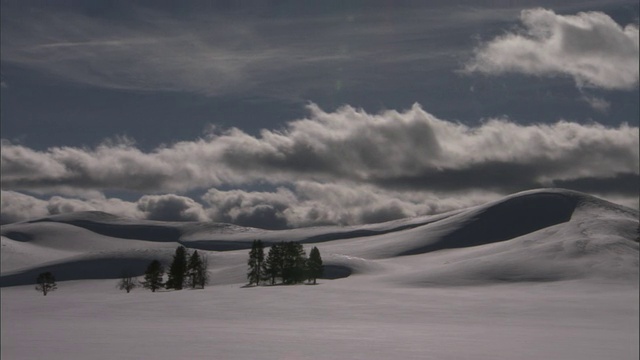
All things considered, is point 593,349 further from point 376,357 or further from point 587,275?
point 587,275

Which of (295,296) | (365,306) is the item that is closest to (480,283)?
(295,296)

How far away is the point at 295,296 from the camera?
73000mm

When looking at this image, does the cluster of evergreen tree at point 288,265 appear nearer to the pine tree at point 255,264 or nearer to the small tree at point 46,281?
the pine tree at point 255,264

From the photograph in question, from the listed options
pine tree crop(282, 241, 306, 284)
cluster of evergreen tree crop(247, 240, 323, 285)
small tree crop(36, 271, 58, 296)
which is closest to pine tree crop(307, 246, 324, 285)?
cluster of evergreen tree crop(247, 240, 323, 285)

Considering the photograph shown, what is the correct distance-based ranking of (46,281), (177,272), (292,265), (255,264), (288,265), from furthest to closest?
(46,281) → (255,264) → (177,272) → (288,265) → (292,265)

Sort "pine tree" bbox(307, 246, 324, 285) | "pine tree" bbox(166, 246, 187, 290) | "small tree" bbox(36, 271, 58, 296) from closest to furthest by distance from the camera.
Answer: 1. "pine tree" bbox(166, 246, 187, 290)
2. "pine tree" bbox(307, 246, 324, 285)
3. "small tree" bbox(36, 271, 58, 296)

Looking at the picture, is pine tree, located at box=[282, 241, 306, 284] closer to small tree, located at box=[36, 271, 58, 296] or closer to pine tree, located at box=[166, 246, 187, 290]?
pine tree, located at box=[166, 246, 187, 290]

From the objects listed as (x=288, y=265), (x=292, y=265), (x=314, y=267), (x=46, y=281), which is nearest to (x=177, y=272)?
(x=288, y=265)

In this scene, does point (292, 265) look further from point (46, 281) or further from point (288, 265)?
point (46, 281)

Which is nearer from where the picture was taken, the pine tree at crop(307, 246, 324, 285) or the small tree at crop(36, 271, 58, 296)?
the pine tree at crop(307, 246, 324, 285)

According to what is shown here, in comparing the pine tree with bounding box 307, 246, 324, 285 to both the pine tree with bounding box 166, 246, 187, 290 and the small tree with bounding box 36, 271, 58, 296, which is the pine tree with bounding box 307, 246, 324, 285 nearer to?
the pine tree with bounding box 166, 246, 187, 290

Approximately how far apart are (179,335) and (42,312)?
2107 centimetres

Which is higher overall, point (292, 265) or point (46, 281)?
point (292, 265)

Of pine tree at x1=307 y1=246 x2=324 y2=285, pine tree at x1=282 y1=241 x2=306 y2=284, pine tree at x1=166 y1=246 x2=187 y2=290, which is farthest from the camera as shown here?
pine tree at x1=307 y1=246 x2=324 y2=285
